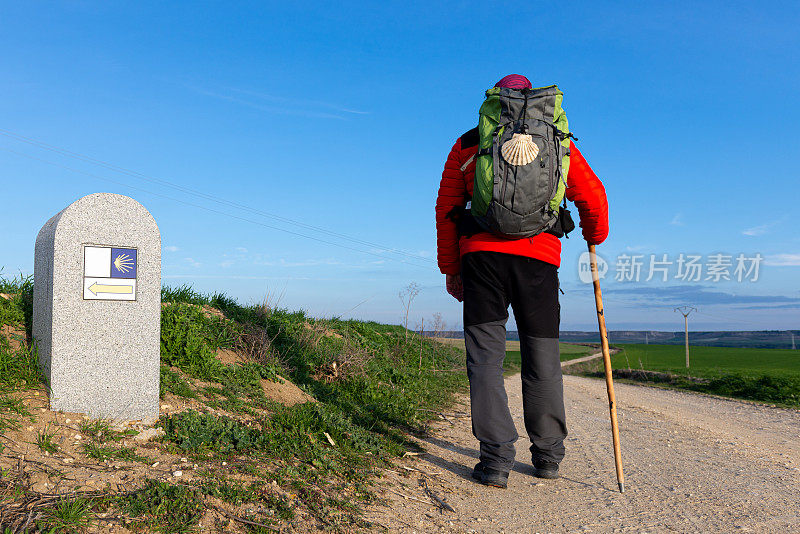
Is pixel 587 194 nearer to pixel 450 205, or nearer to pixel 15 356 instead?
pixel 450 205

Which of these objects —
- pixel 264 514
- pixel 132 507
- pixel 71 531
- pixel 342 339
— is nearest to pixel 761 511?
pixel 264 514

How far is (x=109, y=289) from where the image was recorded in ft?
14.5

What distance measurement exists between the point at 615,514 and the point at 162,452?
319 cm

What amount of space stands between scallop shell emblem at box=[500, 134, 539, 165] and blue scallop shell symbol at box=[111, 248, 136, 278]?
3.21 meters

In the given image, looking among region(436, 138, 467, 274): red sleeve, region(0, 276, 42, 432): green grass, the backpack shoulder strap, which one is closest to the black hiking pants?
region(436, 138, 467, 274): red sleeve

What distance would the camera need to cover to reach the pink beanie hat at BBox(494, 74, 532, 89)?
13.5 feet

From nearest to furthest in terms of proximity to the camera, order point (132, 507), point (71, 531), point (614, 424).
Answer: point (71, 531), point (132, 507), point (614, 424)

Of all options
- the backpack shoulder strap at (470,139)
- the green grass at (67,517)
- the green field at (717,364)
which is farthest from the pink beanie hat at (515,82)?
the green field at (717,364)

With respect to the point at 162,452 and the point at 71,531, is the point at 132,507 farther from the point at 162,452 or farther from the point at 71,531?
the point at 162,452

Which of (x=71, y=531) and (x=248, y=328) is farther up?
(x=248, y=328)

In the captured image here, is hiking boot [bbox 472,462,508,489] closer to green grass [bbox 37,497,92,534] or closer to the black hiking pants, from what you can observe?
the black hiking pants

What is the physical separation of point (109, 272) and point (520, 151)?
11.4 ft

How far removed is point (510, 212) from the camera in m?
3.71

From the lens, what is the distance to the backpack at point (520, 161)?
3672 mm
